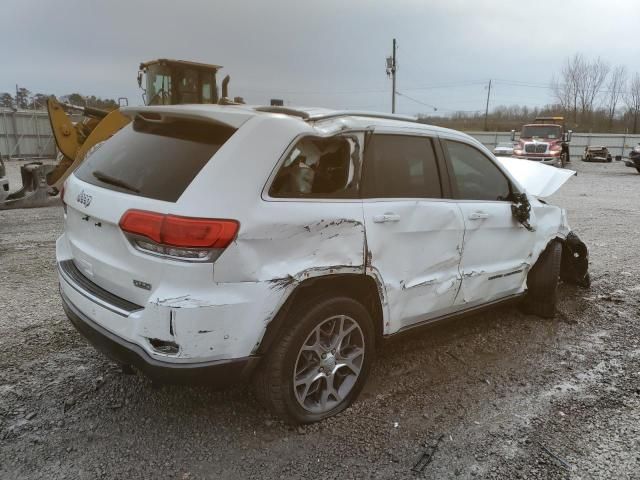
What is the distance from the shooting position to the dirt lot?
263 centimetres

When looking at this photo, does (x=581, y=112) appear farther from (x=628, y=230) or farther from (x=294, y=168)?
(x=294, y=168)

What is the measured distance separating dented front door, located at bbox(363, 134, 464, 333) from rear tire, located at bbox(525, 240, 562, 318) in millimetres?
1446

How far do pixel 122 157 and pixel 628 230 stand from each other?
9.31 metres

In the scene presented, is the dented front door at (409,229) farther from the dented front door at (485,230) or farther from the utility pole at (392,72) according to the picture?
the utility pole at (392,72)

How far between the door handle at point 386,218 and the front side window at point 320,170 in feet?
0.65

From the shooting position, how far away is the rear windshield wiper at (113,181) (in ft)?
8.65

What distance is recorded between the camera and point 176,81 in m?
12.8

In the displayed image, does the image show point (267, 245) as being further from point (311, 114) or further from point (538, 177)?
point (538, 177)

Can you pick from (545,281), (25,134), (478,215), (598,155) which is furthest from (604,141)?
(478,215)

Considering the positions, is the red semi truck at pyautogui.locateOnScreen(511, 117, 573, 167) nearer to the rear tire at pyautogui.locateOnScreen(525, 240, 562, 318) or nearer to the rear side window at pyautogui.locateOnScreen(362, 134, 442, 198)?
the rear tire at pyautogui.locateOnScreen(525, 240, 562, 318)

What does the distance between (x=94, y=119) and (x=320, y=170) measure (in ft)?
34.2

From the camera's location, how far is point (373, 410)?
3152 millimetres

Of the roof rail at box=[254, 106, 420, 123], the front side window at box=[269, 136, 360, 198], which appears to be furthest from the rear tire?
the front side window at box=[269, 136, 360, 198]

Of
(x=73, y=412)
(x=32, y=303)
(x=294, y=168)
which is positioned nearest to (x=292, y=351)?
(x=294, y=168)
